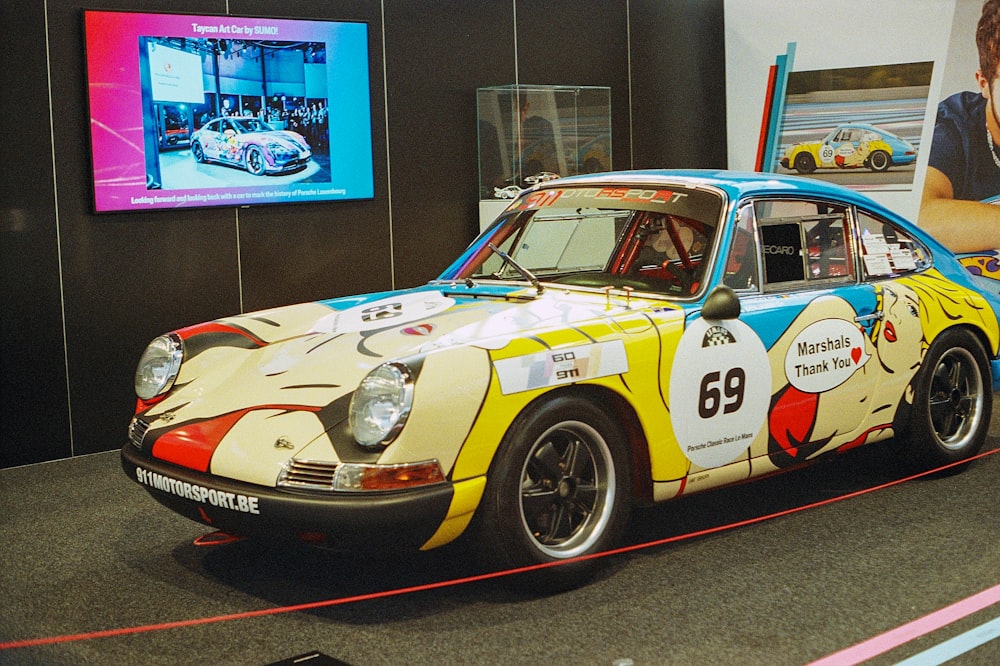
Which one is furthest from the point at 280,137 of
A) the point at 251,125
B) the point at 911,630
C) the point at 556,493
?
the point at 911,630

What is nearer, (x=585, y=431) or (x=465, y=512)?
(x=465, y=512)

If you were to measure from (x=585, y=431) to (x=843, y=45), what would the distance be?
5612 mm

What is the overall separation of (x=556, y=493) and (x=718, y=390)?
0.77 m

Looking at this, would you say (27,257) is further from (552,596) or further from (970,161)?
(970,161)

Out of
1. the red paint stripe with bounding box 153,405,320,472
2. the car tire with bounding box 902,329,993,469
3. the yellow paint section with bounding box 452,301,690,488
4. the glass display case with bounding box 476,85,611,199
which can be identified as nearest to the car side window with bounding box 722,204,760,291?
the yellow paint section with bounding box 452,301,690,488

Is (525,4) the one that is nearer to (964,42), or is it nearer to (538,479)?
(964,42)

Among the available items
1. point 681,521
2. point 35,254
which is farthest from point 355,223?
point 681,521

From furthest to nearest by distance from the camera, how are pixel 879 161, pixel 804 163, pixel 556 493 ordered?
1. pixel 804 163
2. pixel 879 161
3. pixel 556 493

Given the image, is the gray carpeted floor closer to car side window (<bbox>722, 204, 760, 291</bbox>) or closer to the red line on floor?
the red line on floor

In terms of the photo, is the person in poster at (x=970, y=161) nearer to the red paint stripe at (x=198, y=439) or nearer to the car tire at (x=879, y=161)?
the car tire at (x=879, y=161)

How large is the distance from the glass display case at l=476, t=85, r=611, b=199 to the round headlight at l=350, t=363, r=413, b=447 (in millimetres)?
4518

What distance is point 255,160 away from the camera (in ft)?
23.1

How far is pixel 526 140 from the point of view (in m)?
7.83

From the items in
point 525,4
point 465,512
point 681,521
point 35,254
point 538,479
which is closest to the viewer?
point 465,512
